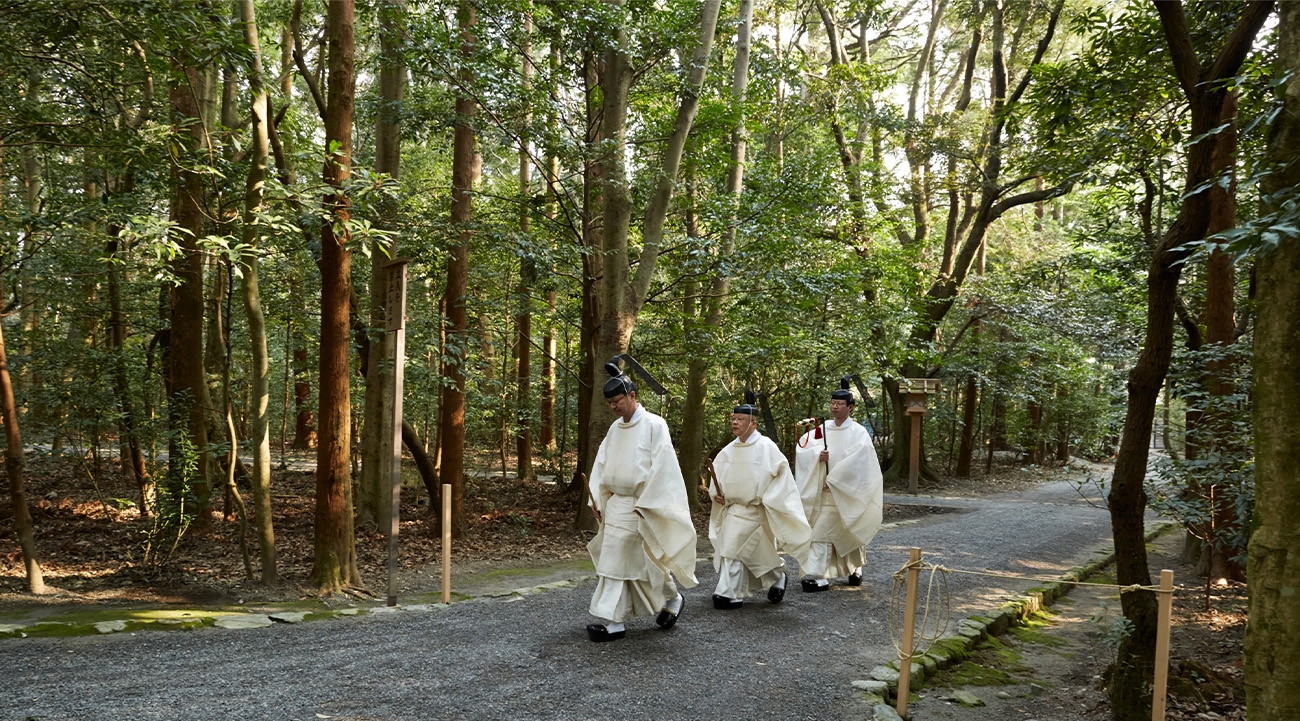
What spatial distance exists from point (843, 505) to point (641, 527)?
9.52 ft

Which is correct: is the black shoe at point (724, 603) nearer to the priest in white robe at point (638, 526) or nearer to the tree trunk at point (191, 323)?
the priest in white robe at point (638, 526)

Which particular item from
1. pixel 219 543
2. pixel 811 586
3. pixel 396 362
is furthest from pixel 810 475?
pixel 219 543

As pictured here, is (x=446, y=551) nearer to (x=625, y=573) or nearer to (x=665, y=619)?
(x=625, y=573)

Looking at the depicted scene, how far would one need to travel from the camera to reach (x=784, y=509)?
6629 millimetres

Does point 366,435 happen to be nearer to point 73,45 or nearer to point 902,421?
point 73,45

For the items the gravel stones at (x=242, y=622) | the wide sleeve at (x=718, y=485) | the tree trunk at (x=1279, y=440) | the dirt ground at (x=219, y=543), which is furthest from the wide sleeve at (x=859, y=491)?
the gravel stones at (x=242, y=622)

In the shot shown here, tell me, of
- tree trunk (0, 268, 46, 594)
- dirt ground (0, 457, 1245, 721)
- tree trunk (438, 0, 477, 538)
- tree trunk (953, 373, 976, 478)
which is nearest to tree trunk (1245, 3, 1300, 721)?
dirt ground (0, 457, 1245, 721)

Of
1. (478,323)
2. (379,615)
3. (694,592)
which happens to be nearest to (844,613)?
(694,592)

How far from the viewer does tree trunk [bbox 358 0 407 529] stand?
8.28 m

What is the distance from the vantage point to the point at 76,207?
644cm

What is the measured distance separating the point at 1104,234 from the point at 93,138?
10.7m

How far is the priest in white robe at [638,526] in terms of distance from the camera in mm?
5336

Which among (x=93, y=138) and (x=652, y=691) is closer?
(x=652, y=691)

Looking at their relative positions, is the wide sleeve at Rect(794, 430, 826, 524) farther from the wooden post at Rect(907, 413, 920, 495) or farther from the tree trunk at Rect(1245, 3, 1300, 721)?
the wooden post at Rect(907, 413, 920, 495)
